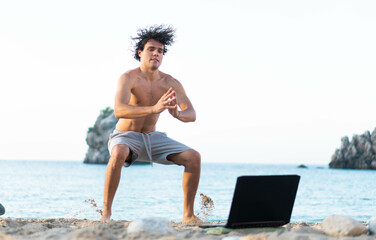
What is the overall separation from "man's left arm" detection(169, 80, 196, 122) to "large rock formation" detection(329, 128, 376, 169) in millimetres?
56120

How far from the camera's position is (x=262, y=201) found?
3785 mm

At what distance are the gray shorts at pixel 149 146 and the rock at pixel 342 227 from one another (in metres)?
1.83

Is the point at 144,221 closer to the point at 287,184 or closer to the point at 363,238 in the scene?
the point at 287,184

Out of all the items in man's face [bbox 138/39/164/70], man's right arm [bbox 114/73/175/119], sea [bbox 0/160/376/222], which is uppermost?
man's face [bbox 138/39/164/70]

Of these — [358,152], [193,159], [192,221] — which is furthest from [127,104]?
[358,152]

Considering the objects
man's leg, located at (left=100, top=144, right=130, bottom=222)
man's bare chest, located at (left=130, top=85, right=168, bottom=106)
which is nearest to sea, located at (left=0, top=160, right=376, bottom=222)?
man's leg, located at (left=100, top=144, right=130, bottom=222)

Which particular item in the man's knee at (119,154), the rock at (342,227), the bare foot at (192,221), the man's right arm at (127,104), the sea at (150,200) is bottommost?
the sea at (150,200)

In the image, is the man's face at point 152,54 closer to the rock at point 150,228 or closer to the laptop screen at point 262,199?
the laptop screen at point 262,199

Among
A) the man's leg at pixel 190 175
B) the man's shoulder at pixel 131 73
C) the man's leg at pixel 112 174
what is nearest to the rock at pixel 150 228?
the man's leg at pixel 112 174

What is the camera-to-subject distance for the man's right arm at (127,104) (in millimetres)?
4395

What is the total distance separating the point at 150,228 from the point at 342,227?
1594 mm

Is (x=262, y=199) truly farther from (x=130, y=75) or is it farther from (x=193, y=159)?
(x=130, y=75)

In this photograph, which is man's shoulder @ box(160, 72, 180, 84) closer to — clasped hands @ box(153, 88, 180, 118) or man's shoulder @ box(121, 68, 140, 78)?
man's shoulder @ box(121, 68, 140, 78)

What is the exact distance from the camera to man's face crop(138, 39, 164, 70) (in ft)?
16.5
